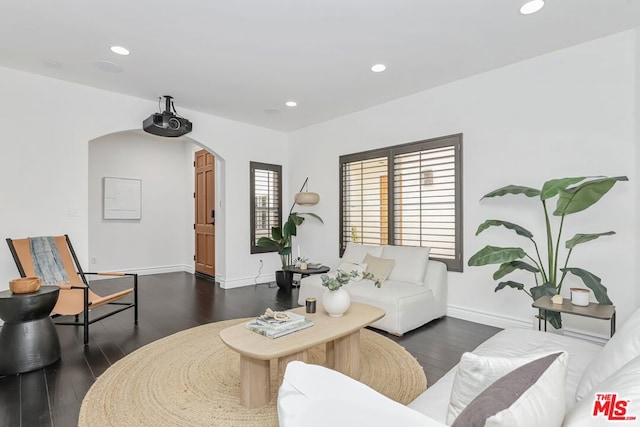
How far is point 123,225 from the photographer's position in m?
6.79

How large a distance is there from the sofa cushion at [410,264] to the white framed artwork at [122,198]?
5.41m

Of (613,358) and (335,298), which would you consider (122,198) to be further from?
(613,358)

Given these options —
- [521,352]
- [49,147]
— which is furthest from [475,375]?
[49,147]

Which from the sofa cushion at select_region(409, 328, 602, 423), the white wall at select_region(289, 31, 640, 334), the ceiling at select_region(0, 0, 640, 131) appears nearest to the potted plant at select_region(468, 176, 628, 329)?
the white wall at select_region(289, 31, 640, 334)

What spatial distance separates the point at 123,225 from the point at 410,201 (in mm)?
5683

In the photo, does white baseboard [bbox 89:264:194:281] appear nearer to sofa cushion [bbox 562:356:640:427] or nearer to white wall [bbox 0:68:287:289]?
white wall [bbox 0:68:287:289]

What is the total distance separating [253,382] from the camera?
83.7 inches

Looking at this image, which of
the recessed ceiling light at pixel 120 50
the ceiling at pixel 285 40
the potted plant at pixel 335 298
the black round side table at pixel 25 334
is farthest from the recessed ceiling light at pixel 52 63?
the potted plant at pixel 335 298

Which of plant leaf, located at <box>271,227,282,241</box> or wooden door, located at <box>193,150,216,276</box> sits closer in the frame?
plant leaf, located at <box>271,227,282,241</box>

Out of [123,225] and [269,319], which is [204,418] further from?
[123,225]

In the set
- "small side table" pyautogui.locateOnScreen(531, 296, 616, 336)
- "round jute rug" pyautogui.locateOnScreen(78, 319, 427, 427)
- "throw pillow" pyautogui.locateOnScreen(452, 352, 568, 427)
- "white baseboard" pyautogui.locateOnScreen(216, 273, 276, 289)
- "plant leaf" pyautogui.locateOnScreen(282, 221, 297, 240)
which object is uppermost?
"plant leaf" pyautogui.locateOnScreen(282, 221, 297, 240)

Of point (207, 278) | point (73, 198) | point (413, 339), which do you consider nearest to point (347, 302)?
point (413, 339)

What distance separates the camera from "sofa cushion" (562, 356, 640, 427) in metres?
0.73

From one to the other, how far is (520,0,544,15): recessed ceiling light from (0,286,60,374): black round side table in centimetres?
446
